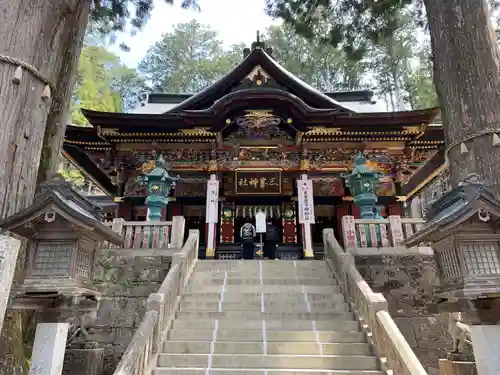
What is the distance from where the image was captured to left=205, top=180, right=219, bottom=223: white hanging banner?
10273 millimetres

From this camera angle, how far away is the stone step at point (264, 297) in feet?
20.4

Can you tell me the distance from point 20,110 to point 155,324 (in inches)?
119

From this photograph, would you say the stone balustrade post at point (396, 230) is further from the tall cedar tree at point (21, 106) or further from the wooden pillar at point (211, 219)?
the tall cedar tree at point (21, 106)

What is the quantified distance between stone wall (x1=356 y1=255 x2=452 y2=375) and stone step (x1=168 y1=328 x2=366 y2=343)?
1.78 m

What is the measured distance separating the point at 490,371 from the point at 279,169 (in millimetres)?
8994

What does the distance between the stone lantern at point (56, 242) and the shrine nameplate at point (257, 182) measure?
26.4ft

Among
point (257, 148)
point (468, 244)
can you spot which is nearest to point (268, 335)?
point (468, 244)

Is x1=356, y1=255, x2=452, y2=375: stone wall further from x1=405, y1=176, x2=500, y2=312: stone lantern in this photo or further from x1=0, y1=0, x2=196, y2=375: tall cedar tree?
x1=0, y1=0, x2=196, y2=375: tall cedar tree

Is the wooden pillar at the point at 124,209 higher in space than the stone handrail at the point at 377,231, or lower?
higher

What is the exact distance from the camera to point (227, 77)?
11961 millimetres

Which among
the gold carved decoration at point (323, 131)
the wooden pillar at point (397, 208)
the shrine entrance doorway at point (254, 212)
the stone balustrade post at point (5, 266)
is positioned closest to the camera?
the stone balustrade post at point (5, 266)

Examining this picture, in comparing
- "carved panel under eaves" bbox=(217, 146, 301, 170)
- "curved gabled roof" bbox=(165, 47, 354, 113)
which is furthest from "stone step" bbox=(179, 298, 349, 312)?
"curved gabled roof" bbox=(165, 47, 354, 113)

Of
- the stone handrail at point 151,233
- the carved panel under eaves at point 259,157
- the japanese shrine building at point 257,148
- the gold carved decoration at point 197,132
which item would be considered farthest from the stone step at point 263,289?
the carved panel under eaves at point 259,157

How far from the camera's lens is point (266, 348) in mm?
4984
